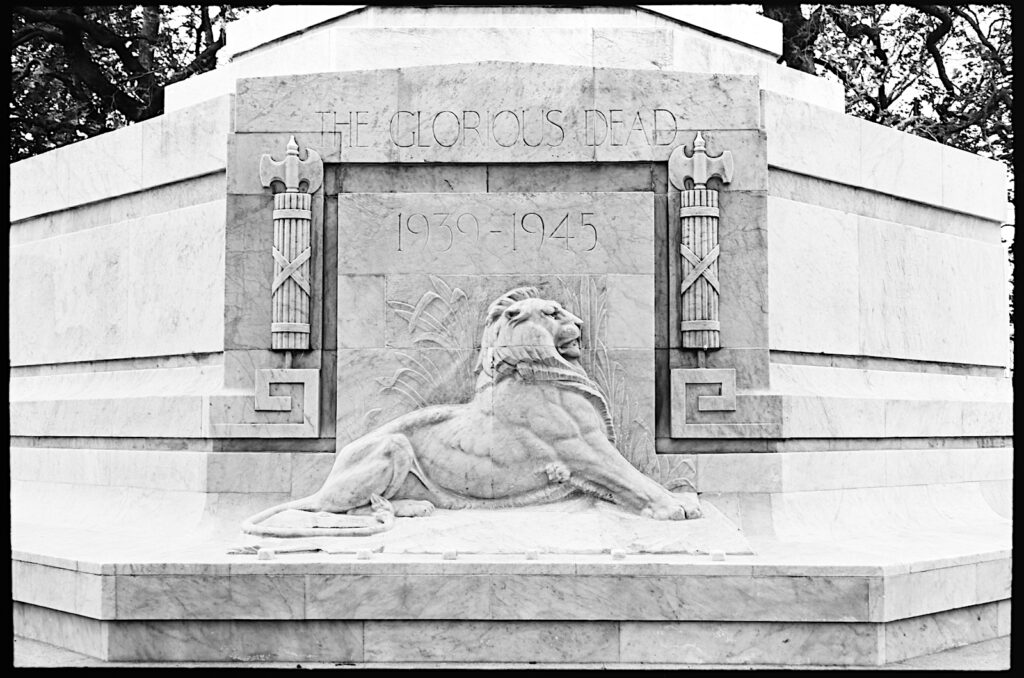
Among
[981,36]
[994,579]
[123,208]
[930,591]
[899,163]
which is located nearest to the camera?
[930,591]

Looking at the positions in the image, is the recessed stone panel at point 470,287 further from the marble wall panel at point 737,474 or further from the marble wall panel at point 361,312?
the marble wall panel at point 737,474

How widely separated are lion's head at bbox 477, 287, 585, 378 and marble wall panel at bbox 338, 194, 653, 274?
41 centimetres

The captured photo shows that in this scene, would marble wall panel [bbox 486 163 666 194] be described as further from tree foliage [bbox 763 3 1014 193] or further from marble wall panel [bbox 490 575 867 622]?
tree foliage [bbox 763 3 1014 193]

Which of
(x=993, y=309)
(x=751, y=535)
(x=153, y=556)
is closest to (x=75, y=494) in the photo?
(x=153, y=556)

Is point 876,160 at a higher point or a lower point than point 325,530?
higher

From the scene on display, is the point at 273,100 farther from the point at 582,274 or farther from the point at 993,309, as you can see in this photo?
the point at 993,309

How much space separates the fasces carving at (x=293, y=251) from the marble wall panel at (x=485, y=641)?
3.00 meters

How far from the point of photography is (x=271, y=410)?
1098 cm

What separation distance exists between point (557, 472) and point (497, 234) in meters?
2.19

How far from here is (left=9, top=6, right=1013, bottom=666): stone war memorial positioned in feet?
29.9

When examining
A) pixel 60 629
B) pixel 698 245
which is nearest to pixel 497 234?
pixel 698 245

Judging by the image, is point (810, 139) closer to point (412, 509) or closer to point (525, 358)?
point (525, 358)

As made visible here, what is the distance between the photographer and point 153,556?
31.2 feet

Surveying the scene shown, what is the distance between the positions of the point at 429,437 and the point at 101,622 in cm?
301
